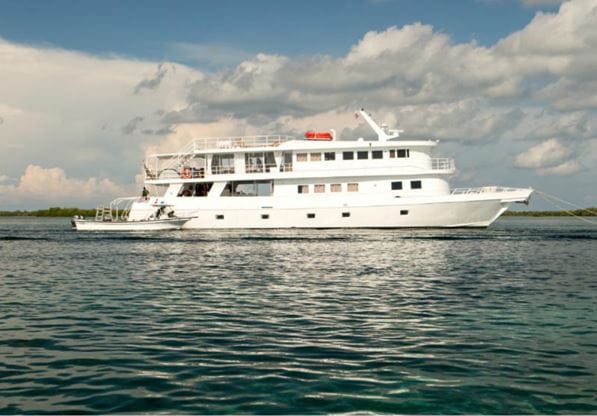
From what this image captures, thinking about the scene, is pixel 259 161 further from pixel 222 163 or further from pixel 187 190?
pixel 187 190

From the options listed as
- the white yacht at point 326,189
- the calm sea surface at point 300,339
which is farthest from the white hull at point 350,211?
the calm sea surface at point 300,339

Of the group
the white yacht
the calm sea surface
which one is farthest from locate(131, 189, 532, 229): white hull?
the calm sea surface

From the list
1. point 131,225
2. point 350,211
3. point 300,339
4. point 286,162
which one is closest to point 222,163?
point 286,162

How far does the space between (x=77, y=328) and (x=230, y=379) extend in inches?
194

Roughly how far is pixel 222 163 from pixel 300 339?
136 ft

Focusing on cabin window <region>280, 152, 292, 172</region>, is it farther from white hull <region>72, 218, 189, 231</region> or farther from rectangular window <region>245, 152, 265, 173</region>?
white hull <region>72, 218, 189, 231</region>

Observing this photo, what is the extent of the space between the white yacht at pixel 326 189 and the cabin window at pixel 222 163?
9 cm

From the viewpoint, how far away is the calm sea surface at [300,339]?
24.7ft

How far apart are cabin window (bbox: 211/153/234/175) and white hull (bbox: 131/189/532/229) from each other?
115 inches

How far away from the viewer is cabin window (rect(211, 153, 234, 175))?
50875 mm

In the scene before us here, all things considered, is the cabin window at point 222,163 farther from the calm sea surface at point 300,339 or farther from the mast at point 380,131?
the calm sea surface at point 300,339

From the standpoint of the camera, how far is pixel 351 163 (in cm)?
4738

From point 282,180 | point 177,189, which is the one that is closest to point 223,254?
point 282,180

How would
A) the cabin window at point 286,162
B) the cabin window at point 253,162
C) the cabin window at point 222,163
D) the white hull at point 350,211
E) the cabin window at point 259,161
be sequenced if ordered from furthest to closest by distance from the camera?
the cabin window at point 222,163
the cabin window at point 253,162
the cabin window at point 259,161
the cabin window at point 286,162
the white hull at point 350,211
